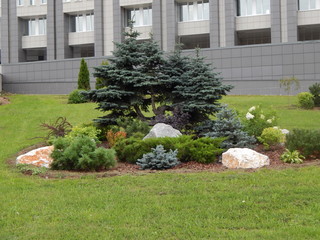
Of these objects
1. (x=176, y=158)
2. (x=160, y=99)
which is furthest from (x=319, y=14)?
(x=176, y=158)

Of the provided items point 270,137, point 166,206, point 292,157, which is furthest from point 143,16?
point 166,206

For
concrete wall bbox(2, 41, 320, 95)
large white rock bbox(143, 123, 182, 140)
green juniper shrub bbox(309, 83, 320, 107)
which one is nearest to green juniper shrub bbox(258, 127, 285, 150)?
large white rock bbox(143, 123, 182, 140)

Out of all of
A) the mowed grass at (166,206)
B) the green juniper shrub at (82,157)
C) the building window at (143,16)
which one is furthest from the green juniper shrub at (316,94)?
the building window at (143,16)

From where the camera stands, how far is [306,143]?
10.7 metres

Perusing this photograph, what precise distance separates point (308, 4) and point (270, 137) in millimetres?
28080

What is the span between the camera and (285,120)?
64.1 feet

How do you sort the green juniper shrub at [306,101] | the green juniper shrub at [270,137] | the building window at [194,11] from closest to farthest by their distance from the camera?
the green juniper shrub at [270,137], the green juniper shrub at [306,101], the building window at [194,11]

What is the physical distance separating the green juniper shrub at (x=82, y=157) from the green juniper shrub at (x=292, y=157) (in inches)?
175

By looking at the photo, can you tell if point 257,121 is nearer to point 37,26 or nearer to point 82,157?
point 82,157

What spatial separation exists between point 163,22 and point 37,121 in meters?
22.6

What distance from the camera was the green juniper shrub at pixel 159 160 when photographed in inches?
402

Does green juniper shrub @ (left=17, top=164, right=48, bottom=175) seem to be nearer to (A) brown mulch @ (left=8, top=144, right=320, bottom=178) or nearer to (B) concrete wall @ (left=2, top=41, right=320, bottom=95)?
(A) brown mulch @ (left=8, top=144, right=320, bottom=178)

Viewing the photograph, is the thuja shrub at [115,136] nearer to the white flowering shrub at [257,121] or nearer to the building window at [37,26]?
the white flowering shrub at [257,121]

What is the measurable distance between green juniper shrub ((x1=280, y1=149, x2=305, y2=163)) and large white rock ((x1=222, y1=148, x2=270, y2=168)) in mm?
713
